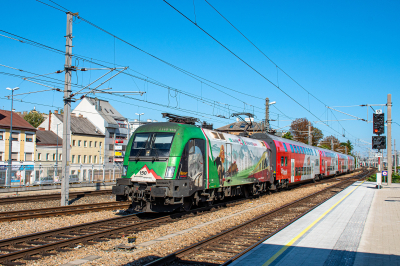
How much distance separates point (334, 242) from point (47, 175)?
23465 mm

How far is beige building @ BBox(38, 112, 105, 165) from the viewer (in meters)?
58.7

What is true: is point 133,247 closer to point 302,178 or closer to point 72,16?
point 72,16

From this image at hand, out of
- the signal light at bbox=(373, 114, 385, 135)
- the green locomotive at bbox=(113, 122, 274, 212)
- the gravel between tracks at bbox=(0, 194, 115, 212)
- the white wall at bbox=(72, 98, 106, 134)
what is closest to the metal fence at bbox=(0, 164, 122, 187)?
the gravel between tracks at bbox=(0, 194, 115, 212)

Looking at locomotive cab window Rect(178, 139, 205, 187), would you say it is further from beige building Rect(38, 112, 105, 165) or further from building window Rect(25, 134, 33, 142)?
beige building Rect(38, 112, 105, 165)

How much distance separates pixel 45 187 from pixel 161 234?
18.0 metres

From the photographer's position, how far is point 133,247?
26.9 ft

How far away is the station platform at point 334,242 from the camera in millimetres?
7109

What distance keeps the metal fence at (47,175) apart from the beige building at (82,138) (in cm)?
2751

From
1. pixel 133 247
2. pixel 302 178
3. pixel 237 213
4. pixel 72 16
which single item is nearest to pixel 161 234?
pixel 133 247

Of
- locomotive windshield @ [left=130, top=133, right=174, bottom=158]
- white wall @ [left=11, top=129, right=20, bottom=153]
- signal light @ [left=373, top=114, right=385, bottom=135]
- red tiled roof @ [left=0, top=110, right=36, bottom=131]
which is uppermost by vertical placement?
red tiled roof @ [left=0, top=110, right=36, bottom=131]

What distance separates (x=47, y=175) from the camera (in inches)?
1053

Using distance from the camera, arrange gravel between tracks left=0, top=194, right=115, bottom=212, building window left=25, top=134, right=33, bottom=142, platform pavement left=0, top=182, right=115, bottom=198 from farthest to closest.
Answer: building window left=25, top=134, right=33, bottom=142, platform pavement left=0, top=182, right=115, bottom=198, gravel between tracks left=0, top=194, right=115, bottom=212

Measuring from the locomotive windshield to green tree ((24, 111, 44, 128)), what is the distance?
7438 centimetres

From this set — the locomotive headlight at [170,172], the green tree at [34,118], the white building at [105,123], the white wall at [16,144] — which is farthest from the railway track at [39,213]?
the green tree at [34,118]
